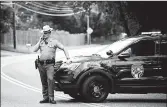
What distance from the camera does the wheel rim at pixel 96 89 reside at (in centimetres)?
1051

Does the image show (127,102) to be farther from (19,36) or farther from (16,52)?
(19,36)

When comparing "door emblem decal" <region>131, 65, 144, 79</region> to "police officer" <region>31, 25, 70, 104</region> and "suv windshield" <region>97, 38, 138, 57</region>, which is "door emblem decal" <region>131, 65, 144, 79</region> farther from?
"police officer" <region>31, 25, 70, 104</region>

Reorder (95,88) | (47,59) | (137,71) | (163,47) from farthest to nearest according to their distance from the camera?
(163,47)
(137,71)
(95,88)
(47,59)

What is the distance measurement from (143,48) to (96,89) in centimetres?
155

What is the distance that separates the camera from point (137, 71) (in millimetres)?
10711

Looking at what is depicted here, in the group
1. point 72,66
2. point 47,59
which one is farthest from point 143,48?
point 47,59

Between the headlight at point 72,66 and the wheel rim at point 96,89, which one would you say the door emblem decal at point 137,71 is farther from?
the headlight at point 72,66

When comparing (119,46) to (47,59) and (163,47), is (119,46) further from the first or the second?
(47,59)

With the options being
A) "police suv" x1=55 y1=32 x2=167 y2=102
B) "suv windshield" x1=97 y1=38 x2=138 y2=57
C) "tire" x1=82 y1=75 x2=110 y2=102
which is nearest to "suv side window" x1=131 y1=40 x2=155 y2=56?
"police suv" x1=55 y1=32 x2=167 y2=102

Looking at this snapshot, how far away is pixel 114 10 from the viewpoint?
2198 cm

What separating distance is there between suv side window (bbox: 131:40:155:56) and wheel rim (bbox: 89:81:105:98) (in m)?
1.12

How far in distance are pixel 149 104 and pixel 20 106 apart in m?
2.88

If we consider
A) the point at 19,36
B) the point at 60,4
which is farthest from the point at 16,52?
the point at 60,4

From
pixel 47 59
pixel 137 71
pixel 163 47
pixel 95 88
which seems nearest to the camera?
pixel 47 59
